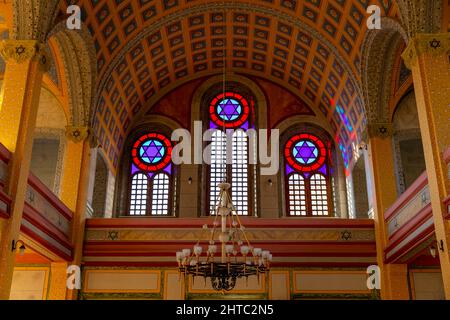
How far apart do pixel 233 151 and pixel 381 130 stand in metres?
6.32

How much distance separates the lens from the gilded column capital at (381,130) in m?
15.0

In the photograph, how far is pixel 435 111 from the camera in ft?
34.1

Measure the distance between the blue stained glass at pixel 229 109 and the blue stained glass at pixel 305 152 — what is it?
2.67 metres

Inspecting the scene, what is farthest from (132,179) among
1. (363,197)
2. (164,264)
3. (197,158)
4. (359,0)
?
(359,0)

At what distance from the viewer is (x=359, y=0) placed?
13945 millimetres

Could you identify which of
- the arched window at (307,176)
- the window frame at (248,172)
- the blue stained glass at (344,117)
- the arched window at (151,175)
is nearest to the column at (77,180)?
the arched window at (151,175)

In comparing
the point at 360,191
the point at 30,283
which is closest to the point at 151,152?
the point at 30,283

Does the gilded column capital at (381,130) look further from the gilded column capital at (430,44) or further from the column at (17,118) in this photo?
the column at (17,118)

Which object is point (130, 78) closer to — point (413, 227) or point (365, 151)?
point (365, 151)

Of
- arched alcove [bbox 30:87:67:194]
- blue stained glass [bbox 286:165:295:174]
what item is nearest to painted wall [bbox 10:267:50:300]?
arched alcove [bbox 30:87:67:194]

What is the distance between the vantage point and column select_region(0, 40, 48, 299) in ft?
31.6

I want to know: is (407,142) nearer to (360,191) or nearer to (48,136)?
(360,191)

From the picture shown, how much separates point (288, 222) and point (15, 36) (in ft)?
30.0

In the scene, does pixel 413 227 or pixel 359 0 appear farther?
pixel 359 0
